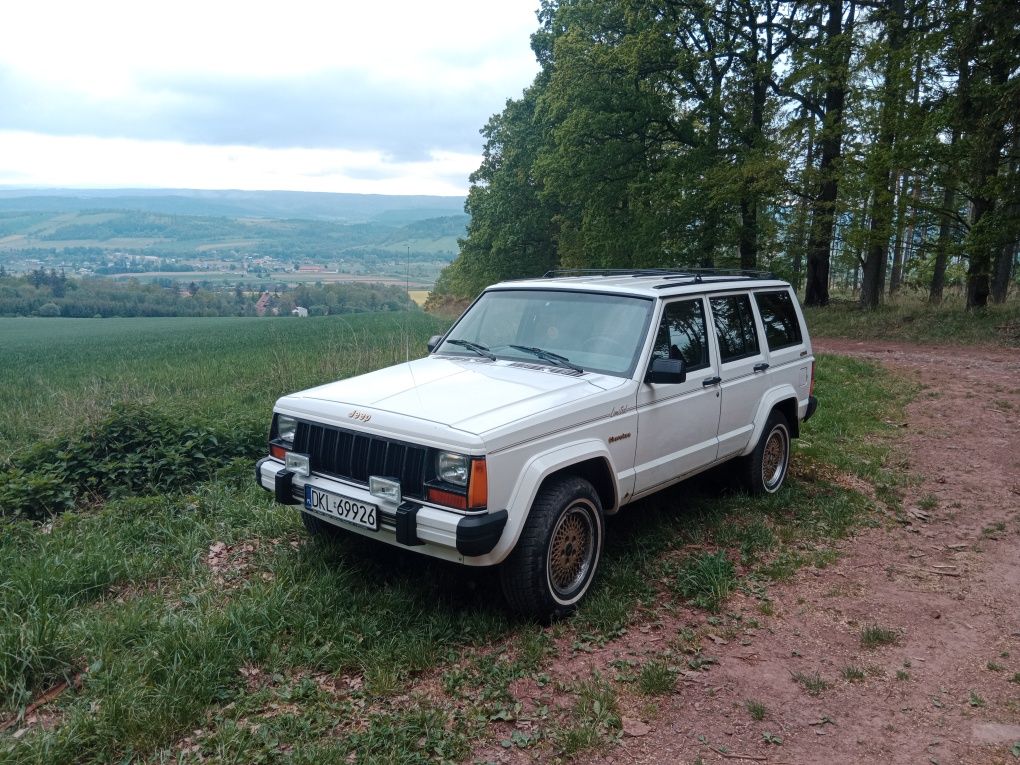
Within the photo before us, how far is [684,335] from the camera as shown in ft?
16.5

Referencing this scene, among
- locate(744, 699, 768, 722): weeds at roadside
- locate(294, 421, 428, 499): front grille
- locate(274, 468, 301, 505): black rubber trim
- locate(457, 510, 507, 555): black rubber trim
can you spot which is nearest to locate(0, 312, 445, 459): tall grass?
locate(274, 468, 301, 505): black rubber trim

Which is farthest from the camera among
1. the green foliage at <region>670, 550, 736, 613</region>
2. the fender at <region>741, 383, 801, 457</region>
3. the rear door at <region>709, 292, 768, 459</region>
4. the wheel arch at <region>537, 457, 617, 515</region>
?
the fender at <region>741, 383, 801, 457</region>

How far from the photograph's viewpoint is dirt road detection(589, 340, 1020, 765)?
9.90 ft

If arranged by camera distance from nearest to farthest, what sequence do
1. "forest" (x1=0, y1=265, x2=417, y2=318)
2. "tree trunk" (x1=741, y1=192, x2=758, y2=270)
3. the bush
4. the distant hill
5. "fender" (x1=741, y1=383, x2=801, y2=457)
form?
the bush
"fender" (x1=741, y1=383, x2=801, y2=457)
"tree trunk" (x1=741, y1=192, x2=758, y2=270)
"forest" (x1=0, y1=265, x2=417, y2=318)
the distant hill

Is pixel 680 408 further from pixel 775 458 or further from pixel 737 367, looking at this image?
pixel 775 458

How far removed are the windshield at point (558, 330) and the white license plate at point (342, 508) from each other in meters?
1.56

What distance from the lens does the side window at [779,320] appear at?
237 inches

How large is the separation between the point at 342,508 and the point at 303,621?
0.63 metres

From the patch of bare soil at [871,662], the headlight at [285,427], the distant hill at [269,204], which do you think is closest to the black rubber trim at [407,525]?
the patch of bare soil at [871,662]

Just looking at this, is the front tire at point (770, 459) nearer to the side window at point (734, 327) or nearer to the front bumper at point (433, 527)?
the side window at point (734, 327)

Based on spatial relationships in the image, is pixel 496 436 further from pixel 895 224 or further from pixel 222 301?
pixel 222 301

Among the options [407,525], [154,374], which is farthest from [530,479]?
[154,374]

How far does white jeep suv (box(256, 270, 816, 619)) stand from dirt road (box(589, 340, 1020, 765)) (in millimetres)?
975

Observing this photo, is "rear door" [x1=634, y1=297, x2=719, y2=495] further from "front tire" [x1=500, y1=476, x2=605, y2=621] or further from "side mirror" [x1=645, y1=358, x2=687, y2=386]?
"front tire" [x1=500, y1=476, x2=605, y2=621]
